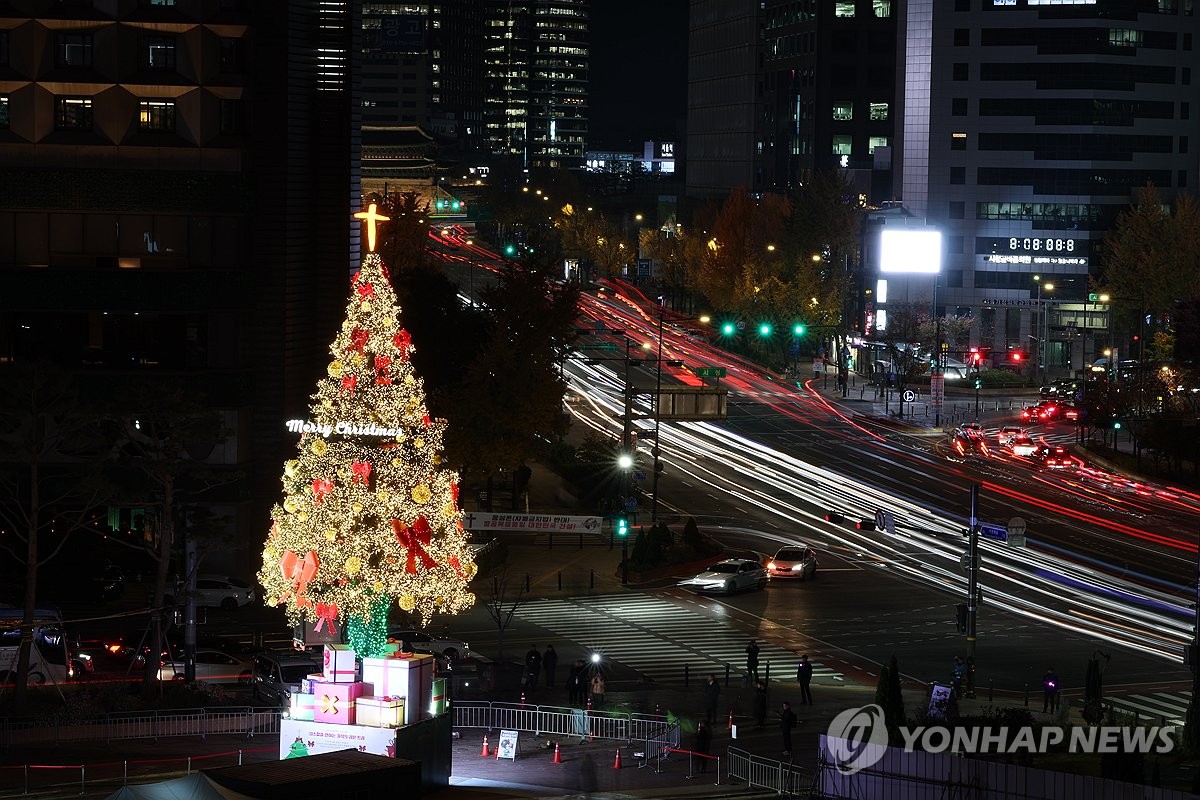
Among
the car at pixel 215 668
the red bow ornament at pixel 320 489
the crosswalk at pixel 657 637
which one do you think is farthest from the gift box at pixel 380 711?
the crosswalk at pixel 657 637

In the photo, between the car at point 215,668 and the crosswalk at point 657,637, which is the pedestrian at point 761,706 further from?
the car at point 215,668

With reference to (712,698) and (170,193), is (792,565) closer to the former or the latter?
(712,698)

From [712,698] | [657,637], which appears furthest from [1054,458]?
[712,698]

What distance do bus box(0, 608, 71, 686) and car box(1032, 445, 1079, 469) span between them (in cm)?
5782

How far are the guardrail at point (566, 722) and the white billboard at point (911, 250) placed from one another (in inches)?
4017

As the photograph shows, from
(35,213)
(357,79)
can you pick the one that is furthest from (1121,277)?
(35,213)

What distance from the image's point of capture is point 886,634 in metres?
56.2

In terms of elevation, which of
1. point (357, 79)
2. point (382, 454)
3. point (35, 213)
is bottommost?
point (382, 454)

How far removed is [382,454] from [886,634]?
25.2 metres

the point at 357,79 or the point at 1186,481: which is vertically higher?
the point at 357,79

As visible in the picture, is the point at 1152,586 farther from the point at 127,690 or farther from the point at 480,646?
the point at 127,690

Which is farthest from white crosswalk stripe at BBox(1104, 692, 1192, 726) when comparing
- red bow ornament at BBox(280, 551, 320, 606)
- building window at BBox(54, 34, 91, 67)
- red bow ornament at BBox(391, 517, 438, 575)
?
building window at BBox(54, 34, 91, 67)

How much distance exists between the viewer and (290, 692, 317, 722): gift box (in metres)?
35.2

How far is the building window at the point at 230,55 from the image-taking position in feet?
201
